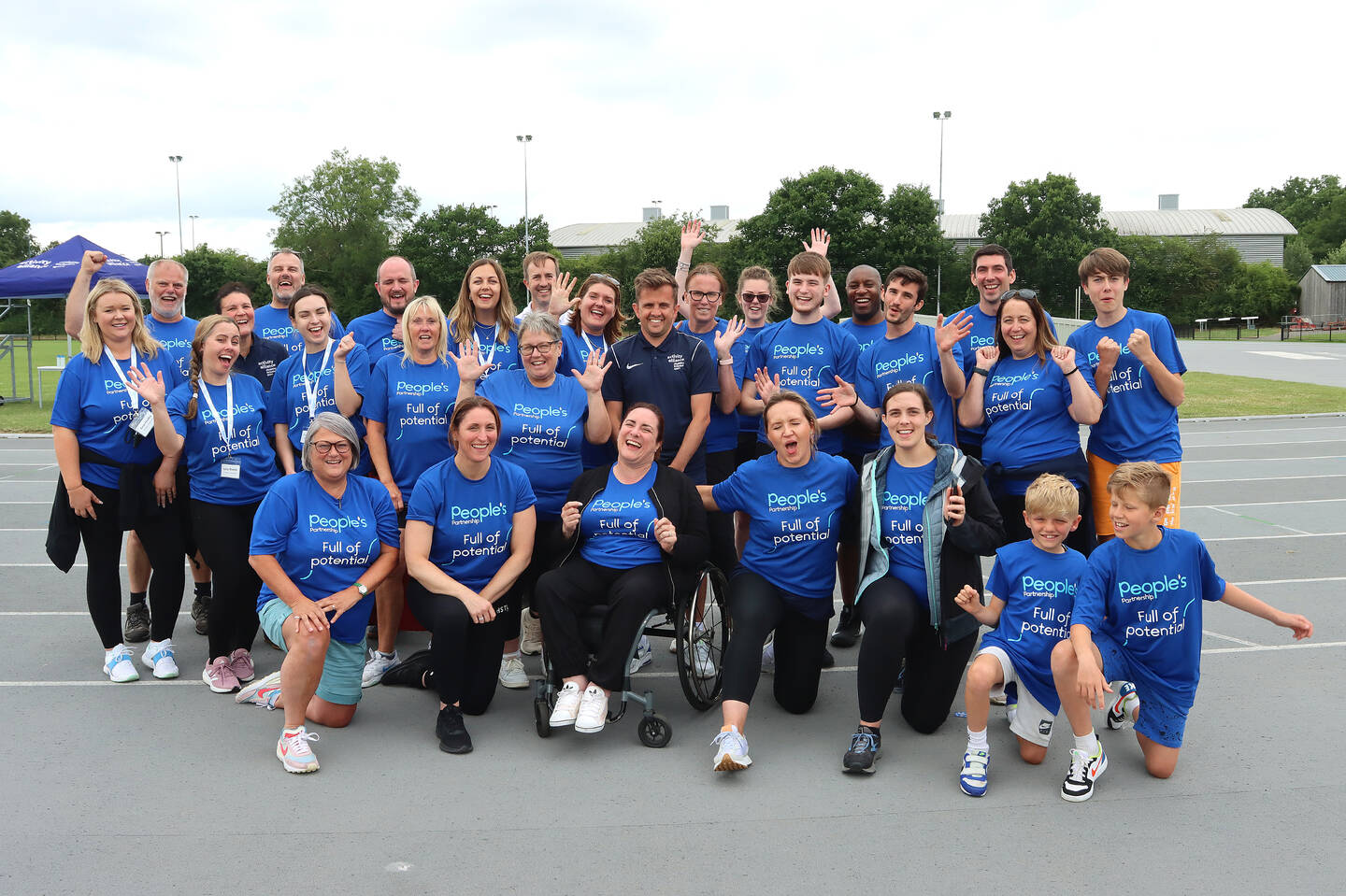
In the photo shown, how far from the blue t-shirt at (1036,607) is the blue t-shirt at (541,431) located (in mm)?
2143

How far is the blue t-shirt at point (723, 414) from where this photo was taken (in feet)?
18.3

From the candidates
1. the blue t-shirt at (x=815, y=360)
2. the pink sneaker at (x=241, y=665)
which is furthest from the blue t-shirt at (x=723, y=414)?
the pink sneaker at (x=241, y=665)

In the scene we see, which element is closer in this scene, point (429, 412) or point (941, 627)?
point (941, 627)

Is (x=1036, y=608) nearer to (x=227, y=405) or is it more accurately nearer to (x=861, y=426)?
(x=861, y=426)

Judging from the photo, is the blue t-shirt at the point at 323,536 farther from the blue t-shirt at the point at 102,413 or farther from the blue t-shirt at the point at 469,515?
the blue t-shirt at the point at 102,413

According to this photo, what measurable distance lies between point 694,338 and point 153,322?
10.7ft

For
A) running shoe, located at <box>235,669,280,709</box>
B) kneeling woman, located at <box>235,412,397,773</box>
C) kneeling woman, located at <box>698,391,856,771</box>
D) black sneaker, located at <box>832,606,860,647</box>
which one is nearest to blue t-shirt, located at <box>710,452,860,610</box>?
kneeling woman, located at <box>698,391,856,771</box>

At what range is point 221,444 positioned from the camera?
16.1ft

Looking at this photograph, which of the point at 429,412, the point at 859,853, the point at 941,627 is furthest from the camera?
the point at 429,412

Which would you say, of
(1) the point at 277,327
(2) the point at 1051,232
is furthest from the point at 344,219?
(1) the point at 277,327

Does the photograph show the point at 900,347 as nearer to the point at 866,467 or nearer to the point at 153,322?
the point at 866,467

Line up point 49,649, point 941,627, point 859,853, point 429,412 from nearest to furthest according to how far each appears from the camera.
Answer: point 859,853 < point 941,627 < point 429,412 < point 49,649

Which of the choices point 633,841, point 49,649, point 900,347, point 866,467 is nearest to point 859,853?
point 633,841

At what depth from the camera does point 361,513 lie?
4.39 meters
